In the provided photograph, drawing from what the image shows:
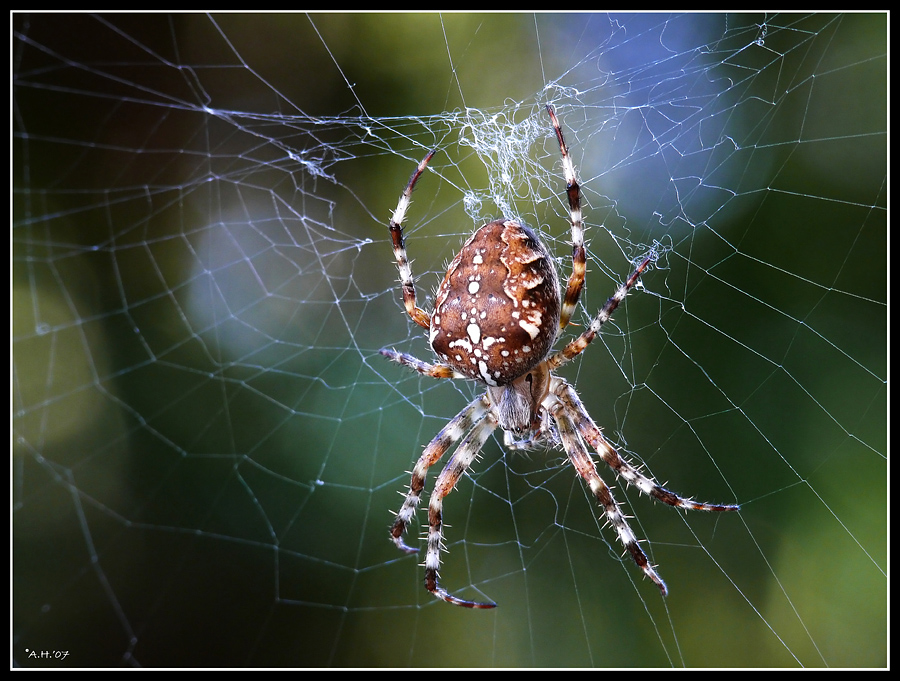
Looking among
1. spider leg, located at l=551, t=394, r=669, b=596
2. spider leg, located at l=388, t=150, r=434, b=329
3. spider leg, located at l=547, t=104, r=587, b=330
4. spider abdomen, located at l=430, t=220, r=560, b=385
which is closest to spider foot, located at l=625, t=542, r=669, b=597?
spider leg, located at l=551, t=394, r=669, b=596

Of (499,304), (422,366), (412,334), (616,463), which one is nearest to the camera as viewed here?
(499,304)

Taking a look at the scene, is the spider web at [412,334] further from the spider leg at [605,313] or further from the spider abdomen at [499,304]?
the spider abdomen at [499,304]

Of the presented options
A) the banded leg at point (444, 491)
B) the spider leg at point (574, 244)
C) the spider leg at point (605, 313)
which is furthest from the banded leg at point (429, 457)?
the spider leg at point (574, 244)

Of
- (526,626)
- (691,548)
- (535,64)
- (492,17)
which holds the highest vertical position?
(492,17)

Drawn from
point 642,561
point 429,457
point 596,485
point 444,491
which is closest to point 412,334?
point 429,457

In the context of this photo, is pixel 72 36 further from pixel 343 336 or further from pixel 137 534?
pixel 137 534

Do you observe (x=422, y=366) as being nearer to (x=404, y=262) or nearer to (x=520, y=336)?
(x=404, y=262)

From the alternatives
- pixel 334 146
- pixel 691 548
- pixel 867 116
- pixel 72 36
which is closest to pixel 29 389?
pixel 72 36
